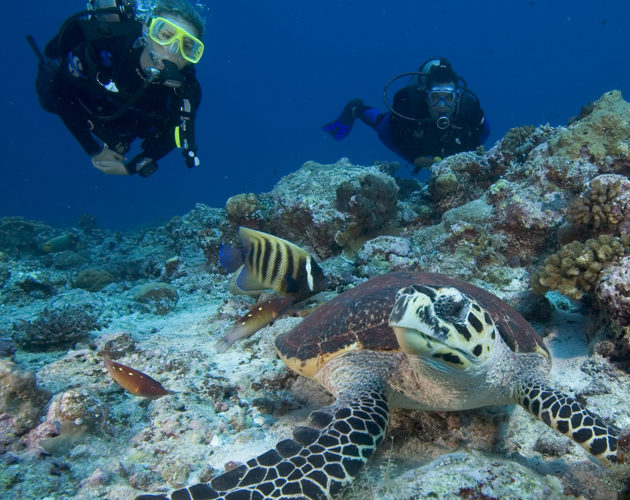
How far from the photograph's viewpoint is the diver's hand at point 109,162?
617 cm

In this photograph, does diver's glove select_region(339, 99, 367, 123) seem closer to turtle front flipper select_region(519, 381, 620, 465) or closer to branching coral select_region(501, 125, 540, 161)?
branching coral select_region(501, 125, 540, 161)

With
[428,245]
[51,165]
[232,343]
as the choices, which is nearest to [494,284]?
[428,245]

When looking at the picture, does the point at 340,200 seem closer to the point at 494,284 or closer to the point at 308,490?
the point at 494,284

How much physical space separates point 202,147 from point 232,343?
384ft

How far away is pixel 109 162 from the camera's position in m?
6.22

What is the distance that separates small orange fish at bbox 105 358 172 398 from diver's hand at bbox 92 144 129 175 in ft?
14.6

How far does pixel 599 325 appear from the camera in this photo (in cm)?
293

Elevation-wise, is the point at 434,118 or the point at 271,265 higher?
the point at 434,118

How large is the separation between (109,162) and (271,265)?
439 centimetres

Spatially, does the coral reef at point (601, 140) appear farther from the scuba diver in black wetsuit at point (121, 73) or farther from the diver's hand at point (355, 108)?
the diver's hand at point (355, 108)

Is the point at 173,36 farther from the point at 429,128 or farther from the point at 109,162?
the point at 429,128

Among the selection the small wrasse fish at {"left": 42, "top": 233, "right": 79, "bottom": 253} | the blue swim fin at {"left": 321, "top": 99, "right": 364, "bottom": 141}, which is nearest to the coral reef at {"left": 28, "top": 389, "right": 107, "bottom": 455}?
the blue swim fin at {"left": 321, "top": 99, "right": 364, "bottom": 141}

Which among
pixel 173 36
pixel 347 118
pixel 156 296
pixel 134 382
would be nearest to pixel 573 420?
pixel 134 382

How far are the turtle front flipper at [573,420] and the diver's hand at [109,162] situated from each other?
643 cm
